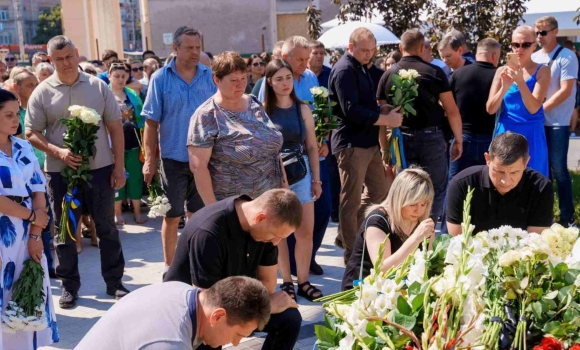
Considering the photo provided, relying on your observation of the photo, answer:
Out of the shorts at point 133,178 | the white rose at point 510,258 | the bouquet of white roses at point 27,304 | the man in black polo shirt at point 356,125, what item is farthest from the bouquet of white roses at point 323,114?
the white rose at point 510,258

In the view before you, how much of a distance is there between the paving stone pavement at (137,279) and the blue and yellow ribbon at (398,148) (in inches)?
42.4

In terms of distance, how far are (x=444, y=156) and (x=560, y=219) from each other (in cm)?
200

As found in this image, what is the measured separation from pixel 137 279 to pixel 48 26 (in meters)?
80.3

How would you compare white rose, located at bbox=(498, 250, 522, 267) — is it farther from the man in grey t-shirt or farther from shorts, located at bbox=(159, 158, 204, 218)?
shorts, located at bbox=(159, 158, 204, 218)

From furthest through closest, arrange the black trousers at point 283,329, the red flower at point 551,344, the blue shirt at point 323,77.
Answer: the blue shirt at point 323,77 → the black trousers at point 283,329 → the red flower at point 551,344

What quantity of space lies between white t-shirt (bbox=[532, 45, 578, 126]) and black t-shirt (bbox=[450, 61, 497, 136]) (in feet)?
2.55

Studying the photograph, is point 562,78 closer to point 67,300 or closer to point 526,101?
point 526,101

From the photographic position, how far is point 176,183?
6.04 m

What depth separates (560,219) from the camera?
7.85 meters

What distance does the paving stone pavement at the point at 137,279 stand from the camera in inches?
210

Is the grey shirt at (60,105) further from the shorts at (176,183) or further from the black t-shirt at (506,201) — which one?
the black t-shirt at (506,201)

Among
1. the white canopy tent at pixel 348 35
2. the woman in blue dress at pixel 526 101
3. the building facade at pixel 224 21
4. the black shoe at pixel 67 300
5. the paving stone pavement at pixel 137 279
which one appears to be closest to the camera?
the paving stone pavement at pixel 137 279

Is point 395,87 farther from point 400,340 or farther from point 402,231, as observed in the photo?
point 400,340

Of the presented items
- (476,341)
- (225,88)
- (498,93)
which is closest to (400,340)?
(476,341)
